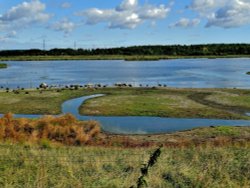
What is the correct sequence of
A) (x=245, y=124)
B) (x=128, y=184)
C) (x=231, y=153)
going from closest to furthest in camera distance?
1. (x=128, y=184)
2. (x=231, y=153)
3. (x=245, y=124)

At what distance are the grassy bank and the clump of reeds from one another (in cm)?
1085

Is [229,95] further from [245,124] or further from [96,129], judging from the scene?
[96,129]

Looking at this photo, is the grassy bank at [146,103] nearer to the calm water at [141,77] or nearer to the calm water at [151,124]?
the calm water at [151,124]

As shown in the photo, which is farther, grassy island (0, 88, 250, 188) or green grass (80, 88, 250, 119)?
green grass (80, 88, 250, 119)

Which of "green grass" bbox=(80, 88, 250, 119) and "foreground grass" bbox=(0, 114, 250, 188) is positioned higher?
"foreground grass" bbox=(0, 114, 250, 188)

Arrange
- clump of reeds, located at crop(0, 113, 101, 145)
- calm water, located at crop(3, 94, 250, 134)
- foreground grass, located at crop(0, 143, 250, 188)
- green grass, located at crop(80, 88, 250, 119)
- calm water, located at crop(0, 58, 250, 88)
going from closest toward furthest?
1. foreground grass, located at crop(0, 143, 250, 188)
2. clump of reeds, located at crop(0, 113, 101, 145)
3. calm water, located at crop(3, 94, 250, 134)
4. green grass, located at crop(80, 88, 250, 119)
5. calm water, located at crop(0, 58, 250, 88)

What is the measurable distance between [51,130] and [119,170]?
13874 mm

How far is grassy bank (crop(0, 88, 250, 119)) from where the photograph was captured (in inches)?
1469

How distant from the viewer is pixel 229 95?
47.5 metres

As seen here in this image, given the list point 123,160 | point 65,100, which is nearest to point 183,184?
point 123,160

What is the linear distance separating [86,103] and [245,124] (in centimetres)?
1628

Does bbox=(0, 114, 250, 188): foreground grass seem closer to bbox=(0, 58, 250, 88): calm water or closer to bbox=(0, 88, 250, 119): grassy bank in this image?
bbox=(0, 88, 250, 119): grassy bank

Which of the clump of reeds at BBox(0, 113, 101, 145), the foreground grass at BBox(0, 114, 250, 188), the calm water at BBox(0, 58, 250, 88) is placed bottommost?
the calm water at BBox(0, 58, 250, 88)

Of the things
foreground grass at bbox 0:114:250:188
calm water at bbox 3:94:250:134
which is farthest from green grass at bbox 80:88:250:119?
foreground grass at bbox 0:114:250:188
